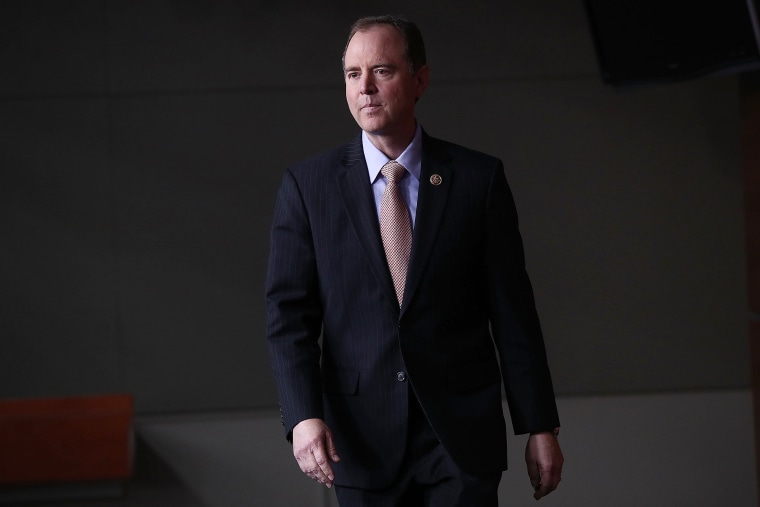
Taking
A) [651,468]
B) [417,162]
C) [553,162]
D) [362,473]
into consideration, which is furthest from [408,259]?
[651,468]

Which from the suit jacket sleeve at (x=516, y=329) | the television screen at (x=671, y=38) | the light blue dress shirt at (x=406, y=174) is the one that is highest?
the television screen at (x=671, y=38)

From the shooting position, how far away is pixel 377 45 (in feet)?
6.70

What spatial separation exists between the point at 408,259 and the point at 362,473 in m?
0.43

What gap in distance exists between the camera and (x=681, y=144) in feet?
14.9

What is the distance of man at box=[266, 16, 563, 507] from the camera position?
6.64ft

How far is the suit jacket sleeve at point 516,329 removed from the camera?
2.10m

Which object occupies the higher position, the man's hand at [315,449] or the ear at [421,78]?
the ear at [421,78]

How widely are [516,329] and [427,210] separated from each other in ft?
1.00

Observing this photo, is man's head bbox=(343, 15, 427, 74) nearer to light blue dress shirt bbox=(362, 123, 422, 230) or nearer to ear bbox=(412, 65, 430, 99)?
ear bbox=(412, 65, 430, 99)

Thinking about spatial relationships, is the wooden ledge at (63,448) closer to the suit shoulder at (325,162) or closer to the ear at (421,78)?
the suit shoulder at (325,162)

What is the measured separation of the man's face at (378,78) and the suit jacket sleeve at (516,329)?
0.27m

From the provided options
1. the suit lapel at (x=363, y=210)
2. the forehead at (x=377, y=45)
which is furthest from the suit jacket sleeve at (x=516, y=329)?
the forehead at (x=377, y=45)

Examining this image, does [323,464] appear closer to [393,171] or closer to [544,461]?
[544,461]

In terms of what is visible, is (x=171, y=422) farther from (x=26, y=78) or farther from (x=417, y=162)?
(x=417, y=162)
